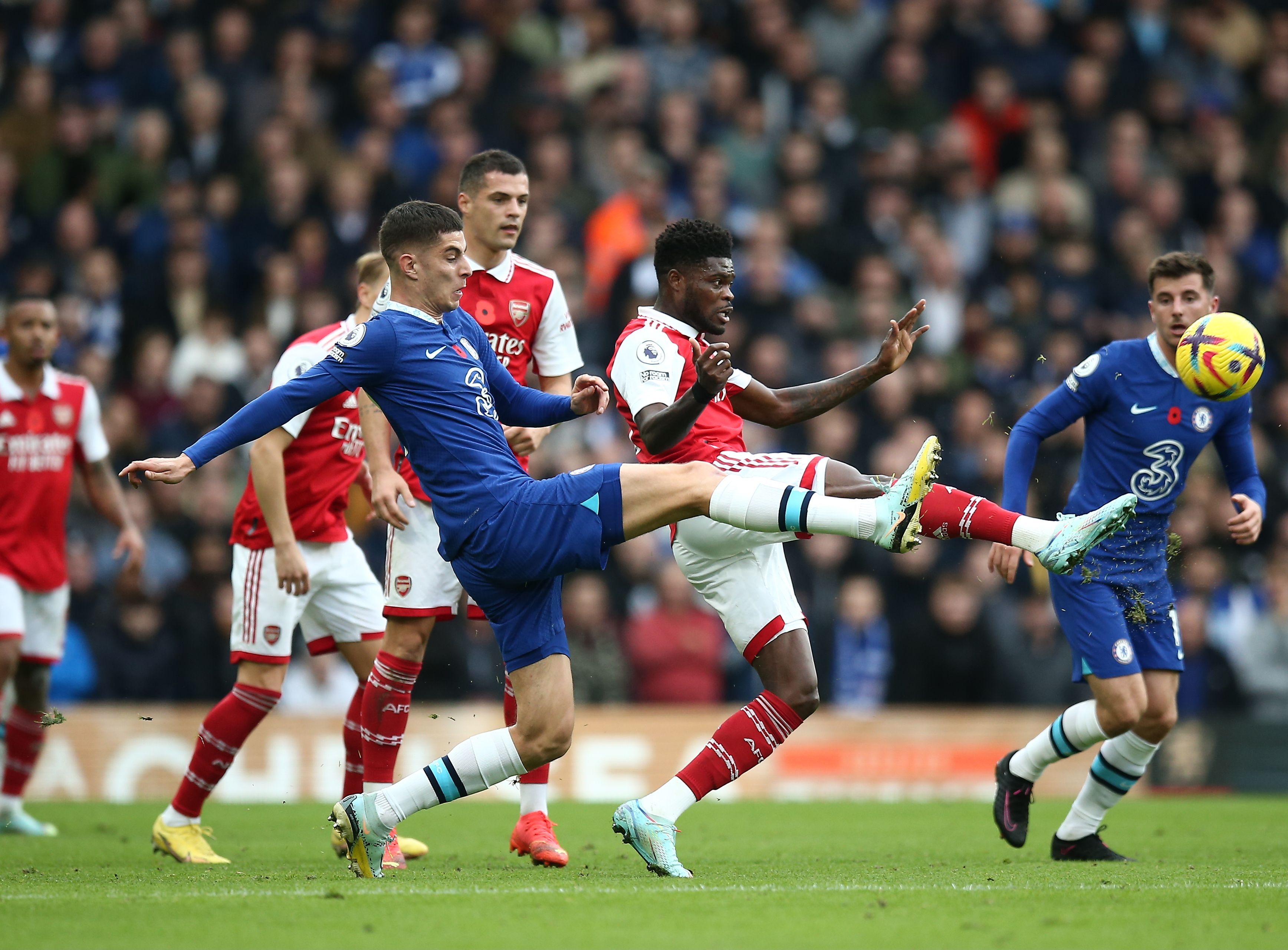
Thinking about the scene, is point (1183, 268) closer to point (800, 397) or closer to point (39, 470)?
point (800, 397)

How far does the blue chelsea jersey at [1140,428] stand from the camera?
7512mm

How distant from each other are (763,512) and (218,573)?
7531 millimetres

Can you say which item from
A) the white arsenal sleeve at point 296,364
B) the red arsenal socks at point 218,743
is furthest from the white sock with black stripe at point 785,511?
the red arsenal socks at point 218,743

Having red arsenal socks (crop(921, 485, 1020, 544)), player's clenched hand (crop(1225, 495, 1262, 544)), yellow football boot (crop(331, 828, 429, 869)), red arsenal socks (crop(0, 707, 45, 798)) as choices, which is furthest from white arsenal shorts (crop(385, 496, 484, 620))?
player's clenched hand (crop(1225, 495, 1262, 544))

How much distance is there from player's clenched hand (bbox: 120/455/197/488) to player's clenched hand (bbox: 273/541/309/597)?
1.47m

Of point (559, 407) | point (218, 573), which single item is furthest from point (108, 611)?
point (559, 407)

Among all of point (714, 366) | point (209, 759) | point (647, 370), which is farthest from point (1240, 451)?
point (209, 759)

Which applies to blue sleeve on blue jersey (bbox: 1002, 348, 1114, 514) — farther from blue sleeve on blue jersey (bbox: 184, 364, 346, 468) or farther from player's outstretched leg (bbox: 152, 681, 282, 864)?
player's outstretched leg (bbox: 152, 681, 282, 864)

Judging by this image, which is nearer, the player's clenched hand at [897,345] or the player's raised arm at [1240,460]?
the player's clenched hand at [897,345]

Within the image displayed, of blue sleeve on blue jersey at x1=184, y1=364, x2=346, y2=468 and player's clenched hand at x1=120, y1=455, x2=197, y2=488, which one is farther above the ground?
blue sleeve on blue jersey at x1=184, y1=364, x2=346, y2=468

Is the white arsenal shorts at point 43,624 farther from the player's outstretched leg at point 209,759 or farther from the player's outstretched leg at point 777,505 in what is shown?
the player's outstretched leg at point 777,505

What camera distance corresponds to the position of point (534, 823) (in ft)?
24.0

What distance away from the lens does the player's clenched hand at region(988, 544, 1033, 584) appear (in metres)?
6.71

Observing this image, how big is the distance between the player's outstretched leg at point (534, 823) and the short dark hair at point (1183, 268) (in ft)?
12.0
